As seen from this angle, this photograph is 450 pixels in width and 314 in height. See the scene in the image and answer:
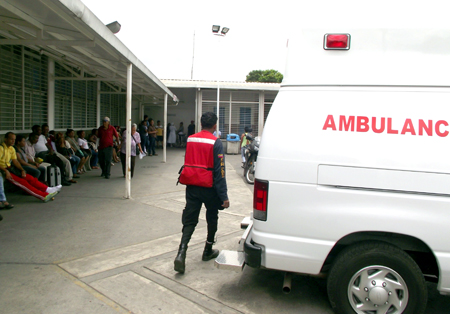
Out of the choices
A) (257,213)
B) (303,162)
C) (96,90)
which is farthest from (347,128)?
(96,90)

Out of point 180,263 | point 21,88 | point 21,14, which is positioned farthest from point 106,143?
point 180,263

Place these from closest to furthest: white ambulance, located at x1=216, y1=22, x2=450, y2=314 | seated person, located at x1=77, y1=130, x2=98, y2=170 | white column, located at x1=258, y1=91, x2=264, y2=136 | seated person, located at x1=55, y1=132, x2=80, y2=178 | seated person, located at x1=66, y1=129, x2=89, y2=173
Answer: white ambulance, located at x1=216, y1=22, x2=450, y2=314
seated person, located at x1=55, y1=132, x2=80, y2=178
seated person, located at x1=66, y1=129, x2=89, y2=173
seated person, located at x1=77, y1=130, x2=98, y2=170
white column, located at x1=258, y1=91, x2=264, y2=136

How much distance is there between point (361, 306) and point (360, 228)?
2.33ft

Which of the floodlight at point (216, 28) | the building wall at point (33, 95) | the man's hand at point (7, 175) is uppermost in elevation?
the floodlight at point (216, 28)

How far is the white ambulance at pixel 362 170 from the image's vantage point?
3135 mm

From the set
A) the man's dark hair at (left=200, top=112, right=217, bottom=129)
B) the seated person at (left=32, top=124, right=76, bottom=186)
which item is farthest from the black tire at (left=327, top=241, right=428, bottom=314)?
the seated person at (left=32, top=124, right=76, bottom=186)

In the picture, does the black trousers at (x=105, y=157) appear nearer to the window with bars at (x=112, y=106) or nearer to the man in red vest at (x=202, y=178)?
the window with bars at (x=112, y=106)

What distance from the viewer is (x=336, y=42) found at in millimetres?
3461

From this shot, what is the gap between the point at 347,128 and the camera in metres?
3.32

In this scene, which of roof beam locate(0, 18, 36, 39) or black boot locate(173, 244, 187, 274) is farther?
roof beam locate(0, 18, 36, 39)

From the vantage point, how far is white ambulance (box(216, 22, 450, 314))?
3135 mm

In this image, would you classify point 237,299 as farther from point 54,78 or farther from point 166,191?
point 54,78

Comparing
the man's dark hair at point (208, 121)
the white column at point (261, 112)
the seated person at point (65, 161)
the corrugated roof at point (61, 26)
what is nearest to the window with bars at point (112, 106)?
the seated person at point (65, 161)

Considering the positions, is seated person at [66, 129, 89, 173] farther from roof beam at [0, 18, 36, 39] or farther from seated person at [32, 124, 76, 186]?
roof beam at [0, 18, 36, 39]
